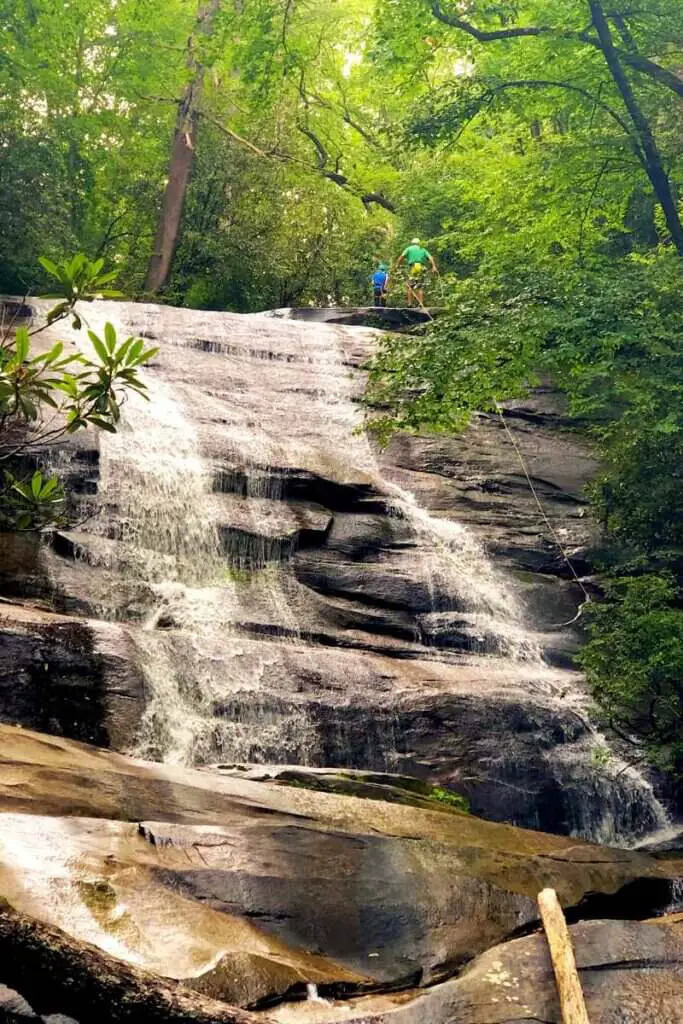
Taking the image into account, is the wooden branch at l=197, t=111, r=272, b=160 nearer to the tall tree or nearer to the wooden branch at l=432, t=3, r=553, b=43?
the tall tree

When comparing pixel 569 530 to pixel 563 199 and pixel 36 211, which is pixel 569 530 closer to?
pixel 563 199

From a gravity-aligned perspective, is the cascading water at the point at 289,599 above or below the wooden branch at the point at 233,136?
below

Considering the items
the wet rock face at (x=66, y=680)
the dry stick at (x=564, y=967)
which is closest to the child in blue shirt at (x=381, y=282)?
the wet rock face at (x=66, y=680)

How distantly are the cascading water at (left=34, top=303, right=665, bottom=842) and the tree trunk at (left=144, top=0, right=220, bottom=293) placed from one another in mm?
8797

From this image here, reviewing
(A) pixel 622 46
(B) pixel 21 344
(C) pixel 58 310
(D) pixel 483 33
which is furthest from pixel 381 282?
(B) pixel 21 344

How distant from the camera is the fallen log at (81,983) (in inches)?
144

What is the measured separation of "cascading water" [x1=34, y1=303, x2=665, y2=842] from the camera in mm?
10719

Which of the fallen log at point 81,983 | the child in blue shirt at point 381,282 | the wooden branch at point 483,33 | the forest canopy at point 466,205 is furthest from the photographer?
the child in blue shirt at point 381,282

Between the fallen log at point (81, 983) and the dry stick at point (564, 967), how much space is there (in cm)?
197

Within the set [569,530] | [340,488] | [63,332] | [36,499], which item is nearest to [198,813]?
[36,499]

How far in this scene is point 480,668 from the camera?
12812 millimetres

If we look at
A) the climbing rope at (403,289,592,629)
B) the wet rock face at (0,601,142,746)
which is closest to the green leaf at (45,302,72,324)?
the wet rock face at (0,601,142,746)

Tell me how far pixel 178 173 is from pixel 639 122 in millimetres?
17263

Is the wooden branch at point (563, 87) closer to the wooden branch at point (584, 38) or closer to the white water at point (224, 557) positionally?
the wooden branch at point (584, 38)
